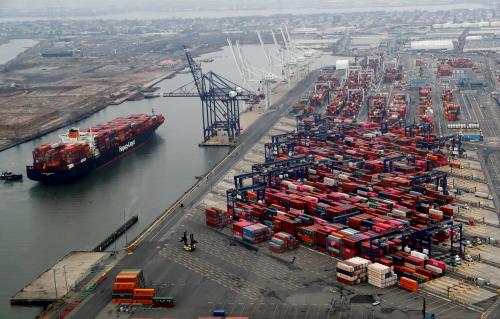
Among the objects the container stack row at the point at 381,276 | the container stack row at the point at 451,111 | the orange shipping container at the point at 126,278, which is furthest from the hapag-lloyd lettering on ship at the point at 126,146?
the container stack row at the point at 381,276

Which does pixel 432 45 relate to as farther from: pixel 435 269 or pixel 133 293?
pixel 133 293

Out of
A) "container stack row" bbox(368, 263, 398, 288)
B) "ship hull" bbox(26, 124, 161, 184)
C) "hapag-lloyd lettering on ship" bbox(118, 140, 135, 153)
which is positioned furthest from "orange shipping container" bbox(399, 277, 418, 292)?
"hapag-lloyd lettering on ship" bbox(118, 140, 135, 153)

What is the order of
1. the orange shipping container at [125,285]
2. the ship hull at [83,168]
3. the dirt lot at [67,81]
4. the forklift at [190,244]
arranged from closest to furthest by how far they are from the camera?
the orange shipping container at [125,285], the forklift at [190,244], the ship hull at [83,168], the dirt lot at [67,81]

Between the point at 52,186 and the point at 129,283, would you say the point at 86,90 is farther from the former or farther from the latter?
the point at 129,283

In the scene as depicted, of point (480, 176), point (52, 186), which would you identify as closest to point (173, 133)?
point (52, 186)

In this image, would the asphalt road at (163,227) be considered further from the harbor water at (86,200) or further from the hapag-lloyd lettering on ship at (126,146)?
the hapag-lloyd lettering on ship at (126,146)

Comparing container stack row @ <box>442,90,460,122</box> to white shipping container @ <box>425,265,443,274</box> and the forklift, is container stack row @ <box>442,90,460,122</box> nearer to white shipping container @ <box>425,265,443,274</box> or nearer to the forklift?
white shipping container @ <box>425,265,443,274</box>
